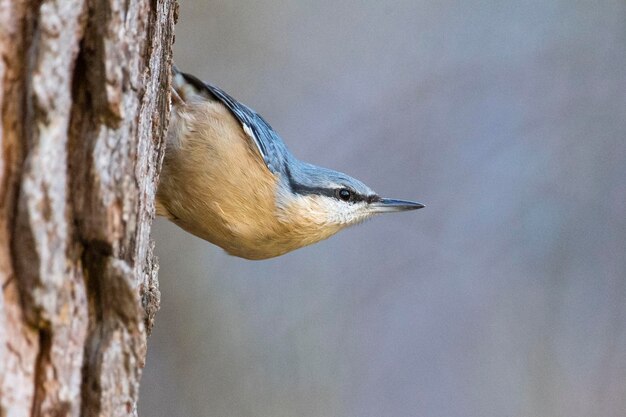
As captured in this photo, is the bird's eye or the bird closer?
the bird

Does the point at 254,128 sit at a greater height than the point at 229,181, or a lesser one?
greater

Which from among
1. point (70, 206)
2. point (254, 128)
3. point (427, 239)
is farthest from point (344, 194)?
point (70, 206)

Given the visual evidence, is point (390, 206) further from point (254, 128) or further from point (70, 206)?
point (70, 206)

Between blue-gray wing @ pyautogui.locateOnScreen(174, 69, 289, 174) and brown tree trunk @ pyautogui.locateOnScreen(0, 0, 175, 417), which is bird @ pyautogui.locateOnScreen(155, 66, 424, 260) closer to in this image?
blue-gray wing @ pyautogui.locateOnScreen(174, 69, 289, 174)

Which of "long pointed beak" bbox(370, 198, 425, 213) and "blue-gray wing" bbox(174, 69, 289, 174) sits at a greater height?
"blue-gray wing" bbox(174, 69, 289, 174)

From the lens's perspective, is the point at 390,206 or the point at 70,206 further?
the point at 390,206

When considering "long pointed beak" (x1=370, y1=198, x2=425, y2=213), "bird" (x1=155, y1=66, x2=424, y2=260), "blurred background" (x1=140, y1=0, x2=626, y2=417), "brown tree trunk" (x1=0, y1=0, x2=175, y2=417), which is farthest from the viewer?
"blurred background" (x1=140, y1=0, x2=626, y2=417)

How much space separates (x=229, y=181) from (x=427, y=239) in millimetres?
A: 1734

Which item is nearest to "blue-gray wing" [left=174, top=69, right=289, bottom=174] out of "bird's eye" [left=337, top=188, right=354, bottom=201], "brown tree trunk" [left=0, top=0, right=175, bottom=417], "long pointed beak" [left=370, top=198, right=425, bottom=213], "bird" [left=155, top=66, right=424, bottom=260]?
"bird" [left=155, top=66, right=424, bottom=260]

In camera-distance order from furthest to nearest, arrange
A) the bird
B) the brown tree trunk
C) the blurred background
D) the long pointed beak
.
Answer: the blurred background
the long pointed beak
the bird
the brown tree trunk

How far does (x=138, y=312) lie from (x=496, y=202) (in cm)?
296

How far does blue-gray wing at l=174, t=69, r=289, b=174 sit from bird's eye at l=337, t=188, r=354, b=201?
275 millimetres

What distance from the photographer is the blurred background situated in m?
3.63

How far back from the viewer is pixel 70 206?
3.81ft
